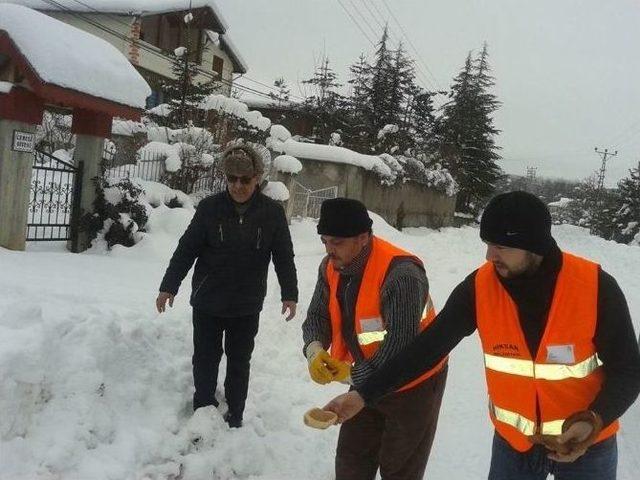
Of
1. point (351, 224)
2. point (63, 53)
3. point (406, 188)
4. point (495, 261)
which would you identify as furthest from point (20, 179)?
point (406, 188)

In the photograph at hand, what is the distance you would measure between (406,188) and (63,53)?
1625 centimetres

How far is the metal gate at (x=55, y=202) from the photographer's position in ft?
25.8

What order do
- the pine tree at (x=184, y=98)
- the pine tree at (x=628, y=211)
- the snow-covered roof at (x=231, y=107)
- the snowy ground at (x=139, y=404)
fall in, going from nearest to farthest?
the snowy ground at (x=139, y=404)
the snow-covered roof at (x=231, y=107)
the pine tree at (x=184, y=98)
the pine tree at (x=628, y=211)

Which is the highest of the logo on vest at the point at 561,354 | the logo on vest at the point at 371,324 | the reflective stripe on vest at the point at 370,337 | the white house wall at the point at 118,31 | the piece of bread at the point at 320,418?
the white house wall at the point at 118,31

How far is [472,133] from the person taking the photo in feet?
115

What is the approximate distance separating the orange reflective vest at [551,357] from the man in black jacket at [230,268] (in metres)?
1.97

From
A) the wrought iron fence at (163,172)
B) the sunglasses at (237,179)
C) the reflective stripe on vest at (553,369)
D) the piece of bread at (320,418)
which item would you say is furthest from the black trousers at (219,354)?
the wrought iron fence at (163,172)

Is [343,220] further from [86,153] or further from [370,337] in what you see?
[86,153]

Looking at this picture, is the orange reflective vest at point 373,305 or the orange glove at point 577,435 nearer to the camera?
the orange glove at point 577,435

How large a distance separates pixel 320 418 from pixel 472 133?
1373 inches

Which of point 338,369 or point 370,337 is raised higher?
point 370,337

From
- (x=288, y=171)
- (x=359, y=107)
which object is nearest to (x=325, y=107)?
(x=359, y=107)

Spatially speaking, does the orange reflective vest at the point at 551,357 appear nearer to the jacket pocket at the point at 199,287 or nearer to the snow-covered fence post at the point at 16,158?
the jacket pocket at the point at 199,287

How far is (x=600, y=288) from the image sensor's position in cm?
201
